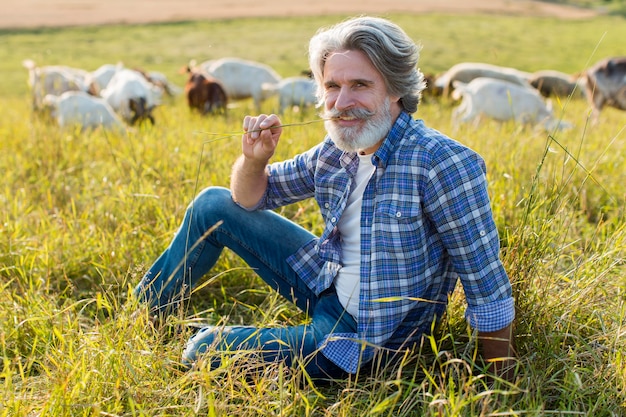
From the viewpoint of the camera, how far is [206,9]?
3334 centimetres

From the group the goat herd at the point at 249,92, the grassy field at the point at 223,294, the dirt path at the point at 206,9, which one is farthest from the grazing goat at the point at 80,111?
the dirt path at the point at 206,9

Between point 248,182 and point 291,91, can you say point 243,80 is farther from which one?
point 248,182

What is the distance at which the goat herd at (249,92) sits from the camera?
7457mm

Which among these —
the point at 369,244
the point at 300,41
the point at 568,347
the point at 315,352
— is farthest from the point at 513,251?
the point at 300,41

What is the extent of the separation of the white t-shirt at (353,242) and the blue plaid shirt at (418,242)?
40 mm

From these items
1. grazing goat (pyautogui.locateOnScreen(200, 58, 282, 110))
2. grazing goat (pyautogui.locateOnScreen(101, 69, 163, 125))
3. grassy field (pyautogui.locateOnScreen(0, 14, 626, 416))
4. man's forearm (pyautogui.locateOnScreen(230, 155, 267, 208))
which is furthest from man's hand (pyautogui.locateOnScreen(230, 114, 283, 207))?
grazing goat (pyautogui.locateOnScreen(200, 58, 282, 110))

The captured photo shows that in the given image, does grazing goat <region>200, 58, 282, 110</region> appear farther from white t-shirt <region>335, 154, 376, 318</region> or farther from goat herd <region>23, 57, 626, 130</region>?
white t-shirt <region>335, 154, 376, 318</region>

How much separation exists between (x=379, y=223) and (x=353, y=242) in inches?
9.6

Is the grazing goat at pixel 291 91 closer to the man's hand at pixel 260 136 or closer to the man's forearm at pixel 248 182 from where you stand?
the man's forearm at pixel 248 182

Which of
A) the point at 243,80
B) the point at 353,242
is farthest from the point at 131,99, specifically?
the point at 353,242

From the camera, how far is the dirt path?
28922 mm

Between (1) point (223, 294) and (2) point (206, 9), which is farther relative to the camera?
(2) point (206, 9)

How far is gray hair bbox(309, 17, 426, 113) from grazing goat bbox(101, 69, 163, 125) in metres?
6.11

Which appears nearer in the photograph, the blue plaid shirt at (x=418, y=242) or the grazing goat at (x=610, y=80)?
the blue plaid shirt at (x=418, y=242)
